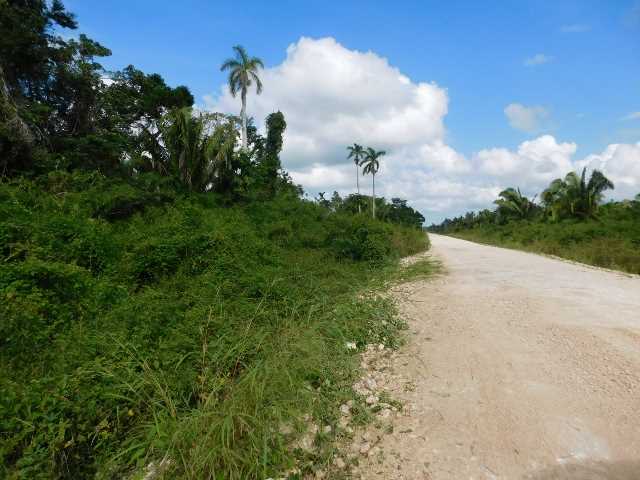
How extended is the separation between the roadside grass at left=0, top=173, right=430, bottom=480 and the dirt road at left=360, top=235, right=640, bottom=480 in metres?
0.50

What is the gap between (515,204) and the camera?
28.5m

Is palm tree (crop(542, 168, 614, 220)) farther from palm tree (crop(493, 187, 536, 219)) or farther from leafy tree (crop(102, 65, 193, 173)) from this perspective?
leafy tree (crop(102, 65, 193, 173))

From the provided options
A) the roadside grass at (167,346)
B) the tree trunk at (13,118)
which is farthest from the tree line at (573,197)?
the tree trunk at (13,118)

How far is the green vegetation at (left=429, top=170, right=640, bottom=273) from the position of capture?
11.2m

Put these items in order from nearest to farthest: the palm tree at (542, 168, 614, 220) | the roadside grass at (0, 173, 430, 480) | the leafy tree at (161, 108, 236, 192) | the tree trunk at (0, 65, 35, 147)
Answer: the roadside grass at (0, 173, 430, 480) → the tree trunk at (0, 65, 35, 147) → the leafy tree at (161, 108, 236, 192) → the palm tree at (542, 168, 614, 220)

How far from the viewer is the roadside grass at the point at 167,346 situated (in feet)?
6.99

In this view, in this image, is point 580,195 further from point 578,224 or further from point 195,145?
point 195,145

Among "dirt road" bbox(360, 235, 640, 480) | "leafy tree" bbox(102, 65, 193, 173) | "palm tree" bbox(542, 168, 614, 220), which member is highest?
"leafy tree" bbox(102, 65, 193, 173)

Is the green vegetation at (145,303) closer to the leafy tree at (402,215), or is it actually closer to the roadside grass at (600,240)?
the roadside grass at (600,240)

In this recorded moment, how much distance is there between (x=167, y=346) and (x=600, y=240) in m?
16.3

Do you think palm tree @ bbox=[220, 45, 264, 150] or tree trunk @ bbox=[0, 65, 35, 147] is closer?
tree trunk @ bbox=[0, 65, 35, 147]

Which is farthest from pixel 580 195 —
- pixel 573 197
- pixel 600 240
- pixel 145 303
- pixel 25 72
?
pixel 25 72

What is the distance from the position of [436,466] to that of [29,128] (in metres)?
11.8

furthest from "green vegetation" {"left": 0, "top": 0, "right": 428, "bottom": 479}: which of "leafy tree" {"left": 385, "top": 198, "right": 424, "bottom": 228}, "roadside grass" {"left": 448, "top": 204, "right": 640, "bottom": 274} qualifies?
"leafy tree" {"left": 385, "top": 198, "right": 424, "bottom": 228}
